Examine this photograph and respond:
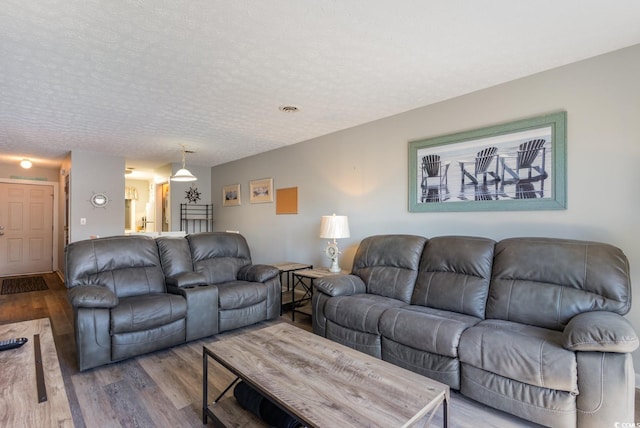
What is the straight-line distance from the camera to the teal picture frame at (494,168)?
103 inches

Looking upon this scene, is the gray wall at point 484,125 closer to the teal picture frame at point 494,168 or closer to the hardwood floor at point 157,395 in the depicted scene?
the teal picture frame at point 494,168

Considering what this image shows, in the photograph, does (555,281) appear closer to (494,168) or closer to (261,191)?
(494,168)

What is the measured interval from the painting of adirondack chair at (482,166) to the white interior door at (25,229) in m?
8.38

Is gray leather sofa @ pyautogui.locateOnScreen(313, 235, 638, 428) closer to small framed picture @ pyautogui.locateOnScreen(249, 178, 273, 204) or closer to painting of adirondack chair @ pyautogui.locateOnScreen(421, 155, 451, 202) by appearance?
painting of adirondack chair @ pyautogui.locateOnScreen(421, 155, 451, 202)

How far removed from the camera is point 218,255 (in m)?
4.07

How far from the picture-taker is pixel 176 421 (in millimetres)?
1963

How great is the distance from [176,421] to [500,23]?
3184 millimetres

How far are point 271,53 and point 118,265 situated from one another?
258 centimetres

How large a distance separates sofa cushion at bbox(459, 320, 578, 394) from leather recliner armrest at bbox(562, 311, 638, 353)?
0.26ft

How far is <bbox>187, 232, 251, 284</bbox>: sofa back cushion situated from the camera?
3.86m

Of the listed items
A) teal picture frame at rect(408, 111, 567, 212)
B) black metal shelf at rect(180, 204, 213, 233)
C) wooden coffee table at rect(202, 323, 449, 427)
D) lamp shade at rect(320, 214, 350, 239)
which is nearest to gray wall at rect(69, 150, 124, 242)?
black metal shelf at rect(180, 204, 213, 233)

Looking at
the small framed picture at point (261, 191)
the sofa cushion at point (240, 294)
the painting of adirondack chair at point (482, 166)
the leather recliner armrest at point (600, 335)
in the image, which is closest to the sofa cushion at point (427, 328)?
the leather recliner armrest at point (600, 335)

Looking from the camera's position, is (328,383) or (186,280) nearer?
(328,383)

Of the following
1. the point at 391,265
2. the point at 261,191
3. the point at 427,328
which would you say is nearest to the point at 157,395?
the point at 427,328
